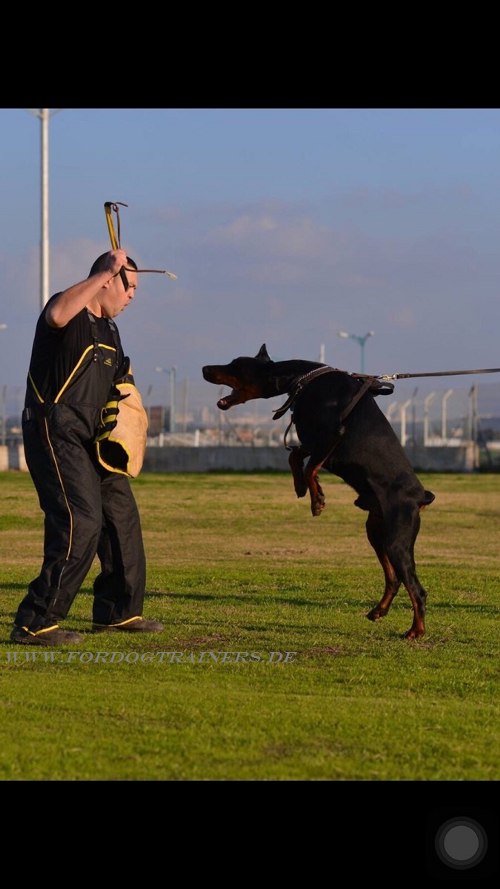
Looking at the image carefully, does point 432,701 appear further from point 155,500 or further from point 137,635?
point 155,500

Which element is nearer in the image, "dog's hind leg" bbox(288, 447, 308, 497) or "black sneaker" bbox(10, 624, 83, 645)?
"black sneaker" bbox(10, 624, 83, 645)

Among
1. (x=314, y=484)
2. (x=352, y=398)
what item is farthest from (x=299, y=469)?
(x=352, y=398)

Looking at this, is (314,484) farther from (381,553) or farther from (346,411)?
(381,553)

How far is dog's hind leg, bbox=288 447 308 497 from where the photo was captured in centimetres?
831

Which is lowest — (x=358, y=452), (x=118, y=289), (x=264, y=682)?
(x=264, y=682)

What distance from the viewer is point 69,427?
8.06m

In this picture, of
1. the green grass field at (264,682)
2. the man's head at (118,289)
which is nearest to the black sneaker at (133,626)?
the green grass field at (264,682)

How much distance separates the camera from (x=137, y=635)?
8438 millimetres

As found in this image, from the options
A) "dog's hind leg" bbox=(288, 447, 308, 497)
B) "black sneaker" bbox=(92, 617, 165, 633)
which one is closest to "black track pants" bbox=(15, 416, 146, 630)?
"black sneaker" bbox=(92, 617, 165, 633)

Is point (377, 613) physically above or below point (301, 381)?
below

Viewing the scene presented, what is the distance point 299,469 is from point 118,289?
158cm

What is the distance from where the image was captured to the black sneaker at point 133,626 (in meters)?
8.56
